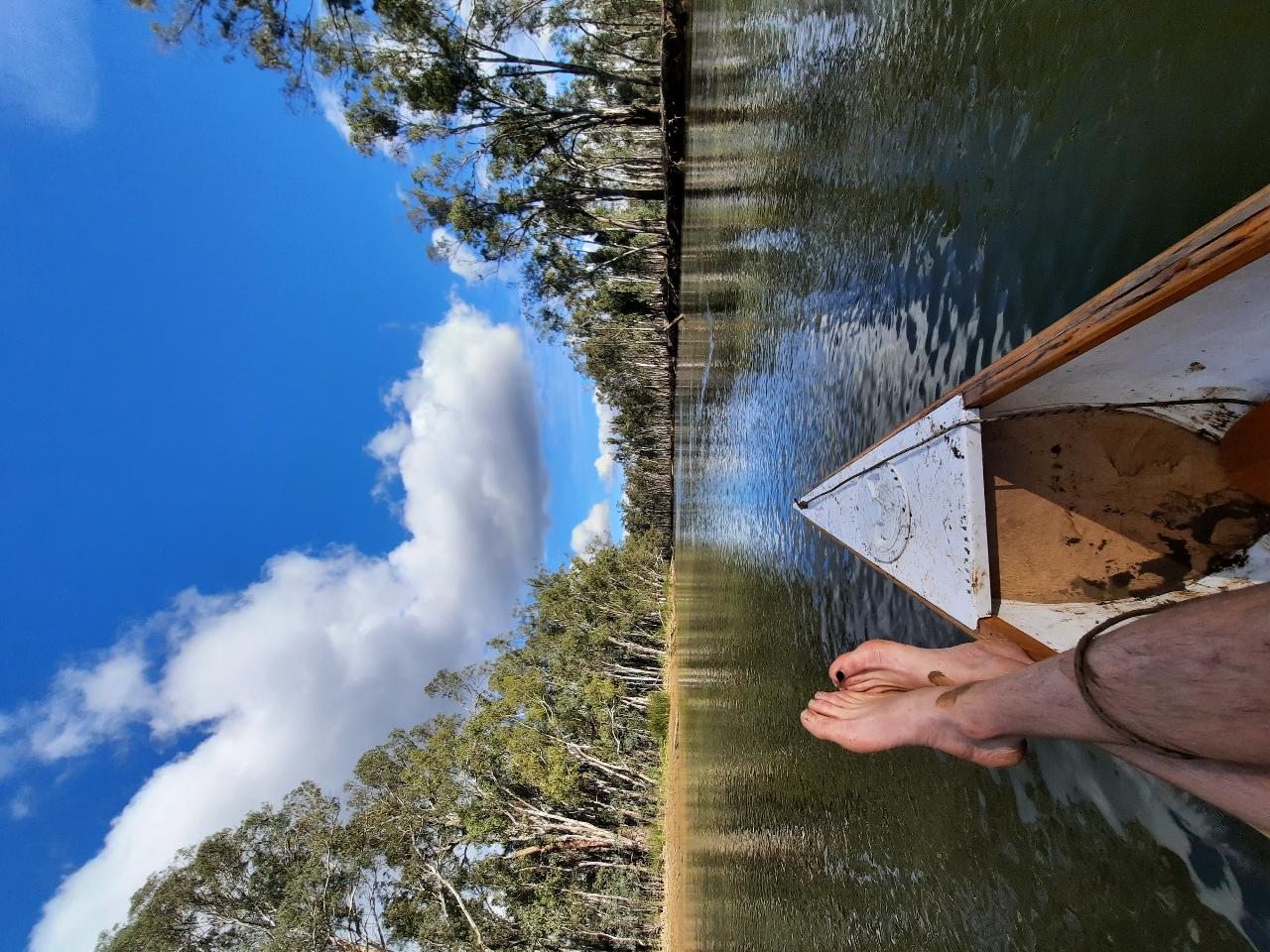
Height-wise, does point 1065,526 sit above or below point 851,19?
below

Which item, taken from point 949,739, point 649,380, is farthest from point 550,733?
point 949,739

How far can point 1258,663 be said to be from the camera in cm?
98

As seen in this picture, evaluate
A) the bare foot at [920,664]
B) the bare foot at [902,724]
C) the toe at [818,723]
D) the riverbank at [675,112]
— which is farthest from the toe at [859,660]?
the riverbank at [675,112]

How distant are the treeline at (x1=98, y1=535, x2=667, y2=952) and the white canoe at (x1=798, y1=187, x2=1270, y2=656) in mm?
16524

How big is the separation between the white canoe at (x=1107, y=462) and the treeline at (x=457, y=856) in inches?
651

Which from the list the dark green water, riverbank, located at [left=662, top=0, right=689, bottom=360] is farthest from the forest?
the dark green water

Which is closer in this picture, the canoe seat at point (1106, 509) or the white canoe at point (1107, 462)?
the white canoe at point (1107, 462)

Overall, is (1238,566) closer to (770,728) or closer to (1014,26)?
(1014,26)

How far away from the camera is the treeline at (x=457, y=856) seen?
1616cm

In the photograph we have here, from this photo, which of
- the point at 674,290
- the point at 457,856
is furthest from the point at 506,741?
the point at 674,290

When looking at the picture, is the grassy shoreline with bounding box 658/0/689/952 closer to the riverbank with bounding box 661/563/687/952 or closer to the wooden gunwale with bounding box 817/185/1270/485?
the riverbank with bounding box 661/563/687/952

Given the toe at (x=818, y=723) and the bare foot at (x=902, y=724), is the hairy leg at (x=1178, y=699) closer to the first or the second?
the bare foot at (x=902, y=724)

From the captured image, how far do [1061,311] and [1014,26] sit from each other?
4.58 feet

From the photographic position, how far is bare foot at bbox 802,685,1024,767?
1910mm
